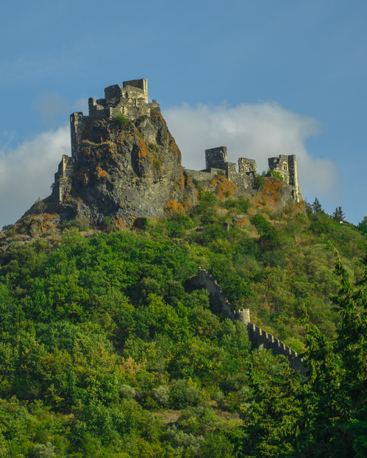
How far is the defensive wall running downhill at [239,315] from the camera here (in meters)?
42.6

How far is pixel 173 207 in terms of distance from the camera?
59.6m

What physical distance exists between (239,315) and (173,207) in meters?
14.7

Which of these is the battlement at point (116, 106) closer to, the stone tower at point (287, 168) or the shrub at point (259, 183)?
the shrub at point (259, 183)

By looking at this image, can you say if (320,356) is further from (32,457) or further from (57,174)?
(57,174)

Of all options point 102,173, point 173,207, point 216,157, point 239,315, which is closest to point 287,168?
point 216,157

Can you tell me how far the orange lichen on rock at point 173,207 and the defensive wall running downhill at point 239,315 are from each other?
8777 millimetres

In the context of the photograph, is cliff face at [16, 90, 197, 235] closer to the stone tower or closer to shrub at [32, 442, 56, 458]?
the stone tower

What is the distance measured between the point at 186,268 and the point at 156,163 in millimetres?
10896

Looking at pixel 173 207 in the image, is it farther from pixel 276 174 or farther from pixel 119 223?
pixel 276 174

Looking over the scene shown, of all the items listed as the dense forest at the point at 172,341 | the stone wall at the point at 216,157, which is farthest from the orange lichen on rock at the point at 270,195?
the stone wall at the point at 216,157

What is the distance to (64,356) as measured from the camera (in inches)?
1666

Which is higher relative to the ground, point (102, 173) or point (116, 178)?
point (102, 173)

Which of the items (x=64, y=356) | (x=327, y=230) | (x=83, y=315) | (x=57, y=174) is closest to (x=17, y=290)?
(x=83, y=315)

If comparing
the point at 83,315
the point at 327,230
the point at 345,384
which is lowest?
the point at 345,384
